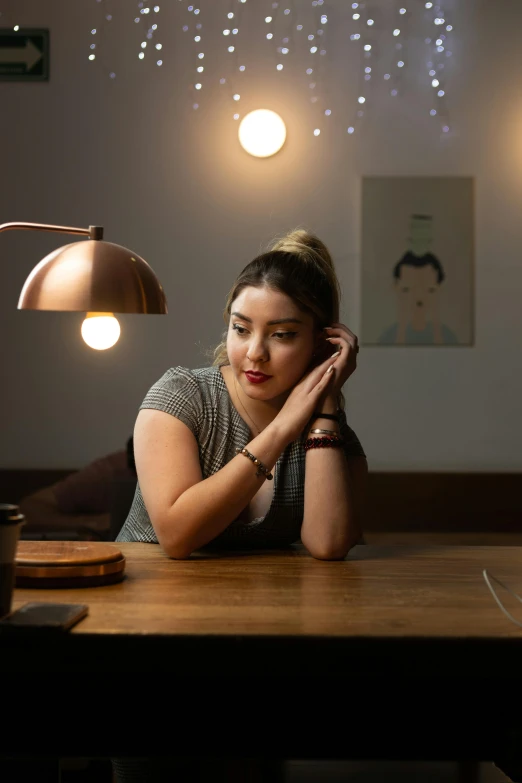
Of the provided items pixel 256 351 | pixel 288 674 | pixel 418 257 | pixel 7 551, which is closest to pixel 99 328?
pixel 256 351

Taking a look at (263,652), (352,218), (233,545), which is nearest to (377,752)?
(263,652)

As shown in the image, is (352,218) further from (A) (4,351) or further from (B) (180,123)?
(A) (4,351)

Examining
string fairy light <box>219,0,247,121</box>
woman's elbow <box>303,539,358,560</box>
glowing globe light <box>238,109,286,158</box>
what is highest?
string fairy light <box>219,0,247,121</box>

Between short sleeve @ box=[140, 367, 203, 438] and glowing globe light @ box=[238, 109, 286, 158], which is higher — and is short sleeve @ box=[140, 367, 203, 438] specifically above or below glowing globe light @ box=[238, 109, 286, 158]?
below

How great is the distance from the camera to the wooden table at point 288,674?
4.04ft

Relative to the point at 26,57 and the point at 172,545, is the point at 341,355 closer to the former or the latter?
the point at 172,545

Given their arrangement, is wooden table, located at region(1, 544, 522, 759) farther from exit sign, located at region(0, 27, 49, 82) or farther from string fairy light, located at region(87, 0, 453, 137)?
exit sign, located at region(0, 27, 49, 82)

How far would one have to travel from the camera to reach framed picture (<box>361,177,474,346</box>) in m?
4.83

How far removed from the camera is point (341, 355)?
2.11 meters

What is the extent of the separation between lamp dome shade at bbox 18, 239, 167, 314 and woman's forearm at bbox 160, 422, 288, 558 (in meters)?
0.35

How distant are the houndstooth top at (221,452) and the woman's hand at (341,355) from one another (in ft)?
0.43

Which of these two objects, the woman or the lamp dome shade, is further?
the woman

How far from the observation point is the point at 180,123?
4867 mm

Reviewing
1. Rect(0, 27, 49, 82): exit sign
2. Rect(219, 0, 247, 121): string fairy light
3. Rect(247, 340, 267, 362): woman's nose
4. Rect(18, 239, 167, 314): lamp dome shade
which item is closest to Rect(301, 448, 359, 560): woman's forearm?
Rect(247, 340, 267, 362): woman's nose
